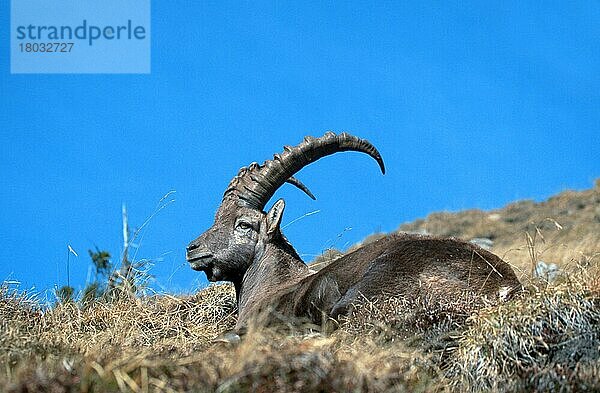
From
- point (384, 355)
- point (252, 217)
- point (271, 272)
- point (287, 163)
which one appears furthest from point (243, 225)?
point (384, 355)

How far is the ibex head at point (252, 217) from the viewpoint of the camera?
35.4ft

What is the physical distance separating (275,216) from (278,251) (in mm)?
468

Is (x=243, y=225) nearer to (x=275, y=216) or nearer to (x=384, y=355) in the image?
(x=275, y=216)

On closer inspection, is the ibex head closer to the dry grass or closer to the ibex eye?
the ibex eye

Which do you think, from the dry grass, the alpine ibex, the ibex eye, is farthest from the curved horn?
the dry grass

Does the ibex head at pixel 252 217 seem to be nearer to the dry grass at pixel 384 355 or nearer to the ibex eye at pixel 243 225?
the ibex eye at pixel 243 225

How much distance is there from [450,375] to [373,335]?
2.51 feet

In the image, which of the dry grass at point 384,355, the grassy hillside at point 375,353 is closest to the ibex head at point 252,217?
the grassy hillside at point 375,353

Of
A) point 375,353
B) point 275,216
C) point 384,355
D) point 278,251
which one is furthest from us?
point 278,251

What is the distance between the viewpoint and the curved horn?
10.8m

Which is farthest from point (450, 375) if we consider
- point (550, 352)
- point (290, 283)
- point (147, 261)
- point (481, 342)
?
point (147, 261)

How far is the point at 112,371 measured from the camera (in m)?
4.85

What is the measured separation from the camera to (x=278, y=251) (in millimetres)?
10859

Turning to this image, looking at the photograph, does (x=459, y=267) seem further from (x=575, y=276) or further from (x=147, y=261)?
(x=147, y=261)
